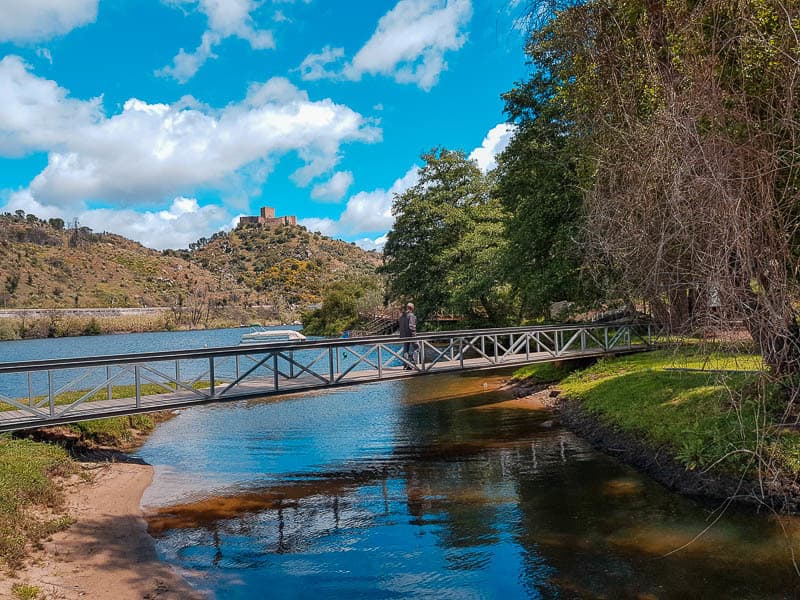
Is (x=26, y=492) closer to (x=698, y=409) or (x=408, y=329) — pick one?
(x=408, y=329)

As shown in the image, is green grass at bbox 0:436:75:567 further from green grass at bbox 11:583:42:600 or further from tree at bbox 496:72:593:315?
tree at bbox 496:72:593:315

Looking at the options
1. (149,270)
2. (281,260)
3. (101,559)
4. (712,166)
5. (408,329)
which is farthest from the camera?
(281,260)

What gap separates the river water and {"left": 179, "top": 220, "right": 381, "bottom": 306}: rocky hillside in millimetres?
105419

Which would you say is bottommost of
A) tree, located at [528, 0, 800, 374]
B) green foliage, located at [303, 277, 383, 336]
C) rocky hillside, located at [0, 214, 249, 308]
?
tree, located at [528, 0, 800, 374]

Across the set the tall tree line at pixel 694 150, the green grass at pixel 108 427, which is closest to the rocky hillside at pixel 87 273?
the green grass at pixel 108 427

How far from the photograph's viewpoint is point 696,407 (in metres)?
12.5

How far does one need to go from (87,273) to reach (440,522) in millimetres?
123185

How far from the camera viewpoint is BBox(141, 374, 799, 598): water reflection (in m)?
7.48

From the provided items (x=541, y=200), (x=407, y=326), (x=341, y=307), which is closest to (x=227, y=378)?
(x=407, y=326)

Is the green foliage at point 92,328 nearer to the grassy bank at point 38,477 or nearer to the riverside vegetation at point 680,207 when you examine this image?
the riverside vegetation at point 680,207

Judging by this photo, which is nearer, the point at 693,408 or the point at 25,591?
the point at 25,591

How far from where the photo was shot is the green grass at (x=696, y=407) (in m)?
9.21

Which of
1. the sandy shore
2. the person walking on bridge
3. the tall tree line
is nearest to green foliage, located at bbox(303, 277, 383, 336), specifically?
the person walking on bridge

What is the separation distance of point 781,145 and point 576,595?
6.15 metres
